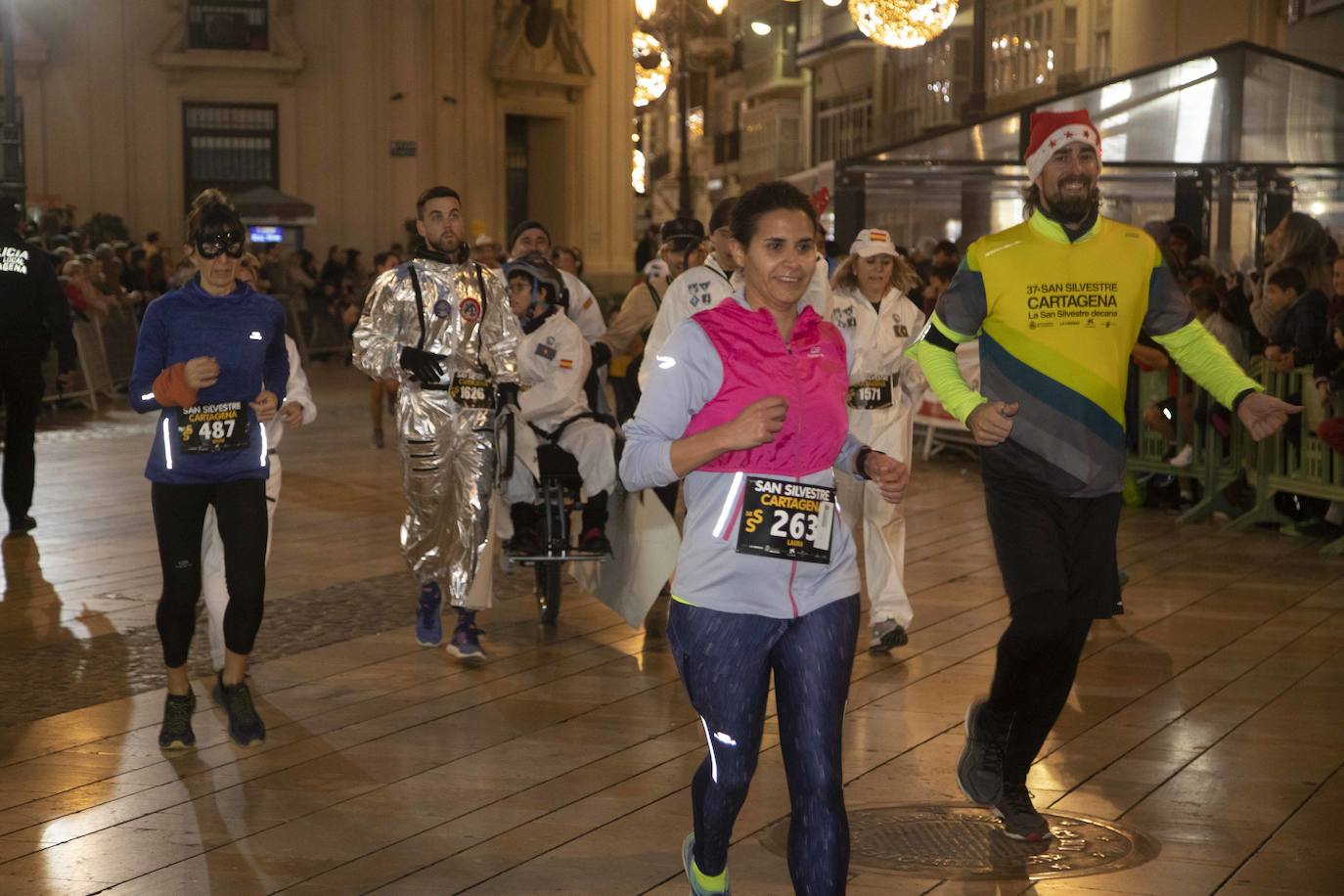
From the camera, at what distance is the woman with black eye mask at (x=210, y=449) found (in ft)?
22.1

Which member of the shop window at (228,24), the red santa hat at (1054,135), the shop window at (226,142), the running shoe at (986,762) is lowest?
the running shoe at (986,762)

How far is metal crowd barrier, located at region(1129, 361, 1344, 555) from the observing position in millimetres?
11984

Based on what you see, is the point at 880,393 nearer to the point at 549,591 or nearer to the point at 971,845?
the point at 549,591

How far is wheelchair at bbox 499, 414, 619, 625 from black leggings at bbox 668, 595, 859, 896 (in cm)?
455

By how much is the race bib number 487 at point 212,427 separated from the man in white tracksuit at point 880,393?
301 centimetres

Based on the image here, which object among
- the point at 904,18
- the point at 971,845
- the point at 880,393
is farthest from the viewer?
the point at 904,18

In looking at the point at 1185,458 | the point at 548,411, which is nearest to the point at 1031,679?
the point at 548,411

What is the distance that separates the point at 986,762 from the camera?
19.0 feet

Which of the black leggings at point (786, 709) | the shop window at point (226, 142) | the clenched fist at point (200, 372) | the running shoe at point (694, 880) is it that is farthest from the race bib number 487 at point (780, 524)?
the shop window at point (226, 142)

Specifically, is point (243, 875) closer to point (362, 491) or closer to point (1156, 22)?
point (362, 491)

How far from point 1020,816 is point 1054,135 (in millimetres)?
2006

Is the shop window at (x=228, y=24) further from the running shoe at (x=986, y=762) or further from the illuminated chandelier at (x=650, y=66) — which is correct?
the running shoe at (x=986, y=762)

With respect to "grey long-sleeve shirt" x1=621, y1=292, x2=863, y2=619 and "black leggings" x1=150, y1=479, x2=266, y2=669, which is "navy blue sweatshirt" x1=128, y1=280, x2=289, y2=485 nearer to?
"black leggings" x1=150, y1=479, x2=266, y2=669

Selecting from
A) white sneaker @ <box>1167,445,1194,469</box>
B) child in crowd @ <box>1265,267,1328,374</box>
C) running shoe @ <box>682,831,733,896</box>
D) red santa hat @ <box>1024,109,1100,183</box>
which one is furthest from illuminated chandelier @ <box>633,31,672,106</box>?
running shoe @ <box>682,831,733,896</box>
